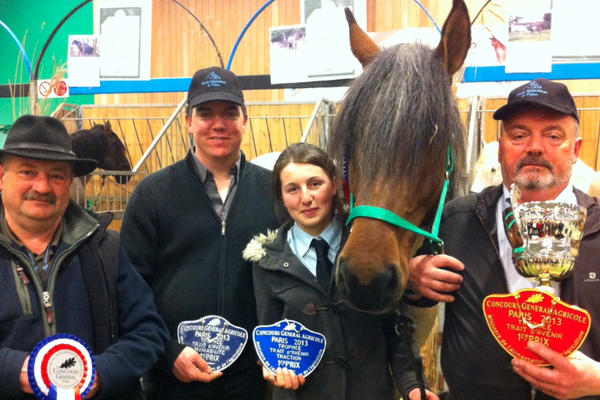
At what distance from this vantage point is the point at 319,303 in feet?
5.04

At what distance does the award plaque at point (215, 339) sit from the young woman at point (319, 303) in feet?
0.61

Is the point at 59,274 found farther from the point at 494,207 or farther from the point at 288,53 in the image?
the point at 288,53

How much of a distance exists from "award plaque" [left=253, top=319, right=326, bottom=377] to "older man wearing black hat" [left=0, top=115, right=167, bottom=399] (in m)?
0.37

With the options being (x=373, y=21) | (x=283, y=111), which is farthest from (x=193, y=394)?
(x=373, y=21)

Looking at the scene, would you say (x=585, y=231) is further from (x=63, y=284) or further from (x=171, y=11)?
(x=171, y=11)

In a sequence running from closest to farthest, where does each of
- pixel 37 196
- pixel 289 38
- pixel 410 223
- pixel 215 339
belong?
1. pixel 410 223
2. pixel 37 196
3. pixel 215 339
4. pixel 289 38

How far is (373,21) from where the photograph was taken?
18.9 feet

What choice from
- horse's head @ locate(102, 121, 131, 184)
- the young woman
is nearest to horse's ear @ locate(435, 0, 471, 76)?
the young woman

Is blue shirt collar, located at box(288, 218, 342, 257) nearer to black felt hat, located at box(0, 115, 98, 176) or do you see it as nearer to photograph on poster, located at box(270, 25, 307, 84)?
black felt hat, located at box(0, 115, 98, 176)

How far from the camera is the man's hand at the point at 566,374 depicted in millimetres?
1018

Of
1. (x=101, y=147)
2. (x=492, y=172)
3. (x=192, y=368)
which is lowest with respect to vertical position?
(x=192, y=368)

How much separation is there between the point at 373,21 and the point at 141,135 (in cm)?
283

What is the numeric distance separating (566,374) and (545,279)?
0.62ft

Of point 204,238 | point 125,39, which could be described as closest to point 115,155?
point 125,39
